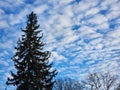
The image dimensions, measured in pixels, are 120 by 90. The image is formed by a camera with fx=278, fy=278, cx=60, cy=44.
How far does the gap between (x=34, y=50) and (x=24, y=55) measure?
1.26 metres

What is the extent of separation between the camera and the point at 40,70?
30656mm

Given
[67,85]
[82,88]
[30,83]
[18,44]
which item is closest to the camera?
[30,83]

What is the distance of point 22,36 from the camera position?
32.2 meters

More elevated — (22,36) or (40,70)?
(22,36)

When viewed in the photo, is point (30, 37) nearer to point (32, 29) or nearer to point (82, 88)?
point (32, 29)

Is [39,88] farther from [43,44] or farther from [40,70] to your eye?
[43,44]

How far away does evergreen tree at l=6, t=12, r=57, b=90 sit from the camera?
98.1 ft

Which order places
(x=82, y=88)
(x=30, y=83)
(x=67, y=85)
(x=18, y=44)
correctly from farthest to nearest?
(x=67, y=85), (x=82, y=88), (x=18, y=44), (x=30, y=83)

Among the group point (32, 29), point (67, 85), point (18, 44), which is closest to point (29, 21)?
point (32, 29)

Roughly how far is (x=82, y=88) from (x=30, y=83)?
176 feet

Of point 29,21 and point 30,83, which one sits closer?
point 30,83

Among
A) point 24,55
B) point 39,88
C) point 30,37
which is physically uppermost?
point 30,37

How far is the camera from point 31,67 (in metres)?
30.4

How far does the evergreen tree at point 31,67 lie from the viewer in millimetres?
29891
